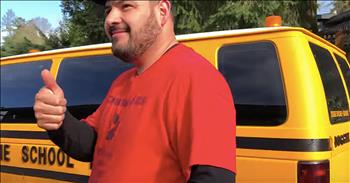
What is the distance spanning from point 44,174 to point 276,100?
221 centimetres

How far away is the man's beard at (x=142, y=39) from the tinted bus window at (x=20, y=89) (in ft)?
9.19

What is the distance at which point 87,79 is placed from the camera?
4195 mm

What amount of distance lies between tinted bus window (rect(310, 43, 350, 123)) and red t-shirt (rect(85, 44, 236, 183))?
5.70 feet

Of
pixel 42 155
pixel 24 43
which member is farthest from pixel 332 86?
pixel 24 43

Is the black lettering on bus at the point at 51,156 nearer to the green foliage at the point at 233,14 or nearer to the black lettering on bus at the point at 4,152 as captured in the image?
the black lettering on bus at the point at 4,152

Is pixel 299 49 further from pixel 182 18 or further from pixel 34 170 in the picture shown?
pixel 182 18

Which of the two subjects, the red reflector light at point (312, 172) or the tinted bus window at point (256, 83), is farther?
the tinted bus window at point (256, 83)

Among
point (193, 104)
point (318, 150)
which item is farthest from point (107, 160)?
point (318, 150)

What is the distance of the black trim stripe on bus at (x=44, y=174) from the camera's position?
4.01m

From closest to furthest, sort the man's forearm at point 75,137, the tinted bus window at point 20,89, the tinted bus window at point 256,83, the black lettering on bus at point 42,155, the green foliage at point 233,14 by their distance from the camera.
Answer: the man's forearm at point 75,137 → the tinted bus window at point 256,83 → the black lettering on bus at point 42,155 → the tinted bus window at point 20,89 → the green foliage at point 233,14

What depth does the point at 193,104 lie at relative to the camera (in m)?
1.65

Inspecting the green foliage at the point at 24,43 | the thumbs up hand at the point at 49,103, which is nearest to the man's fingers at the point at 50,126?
the thumbs up hand at the point at 49,103

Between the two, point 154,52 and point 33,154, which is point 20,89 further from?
point 154,52

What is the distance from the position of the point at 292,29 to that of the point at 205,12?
369 inches
